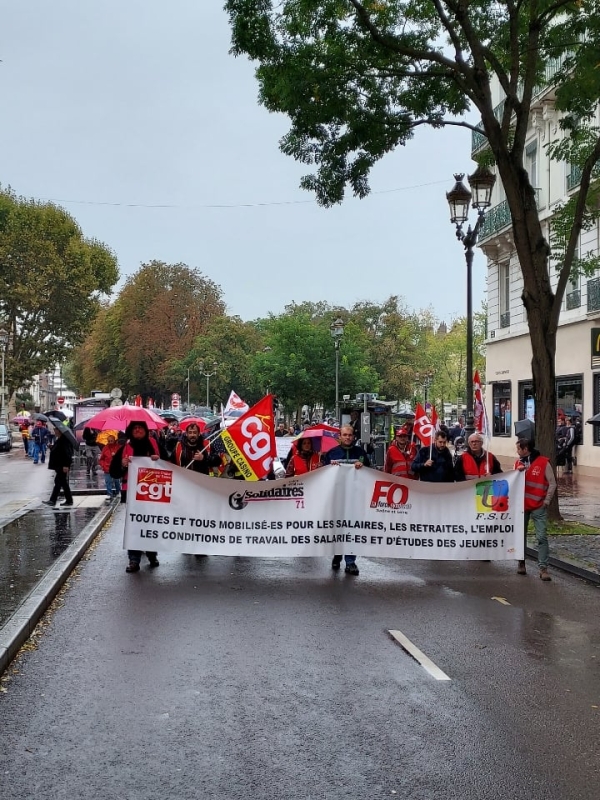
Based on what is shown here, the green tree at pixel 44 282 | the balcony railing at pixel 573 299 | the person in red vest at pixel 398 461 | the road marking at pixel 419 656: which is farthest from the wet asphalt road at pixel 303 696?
the green tree at pixel 44 282

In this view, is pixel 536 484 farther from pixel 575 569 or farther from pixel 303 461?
pixel 303 461

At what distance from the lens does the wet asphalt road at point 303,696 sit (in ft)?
15.0

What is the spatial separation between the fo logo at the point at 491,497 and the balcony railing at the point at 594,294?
18157 millimetres

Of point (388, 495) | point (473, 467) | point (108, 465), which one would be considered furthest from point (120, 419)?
point (388, 495)

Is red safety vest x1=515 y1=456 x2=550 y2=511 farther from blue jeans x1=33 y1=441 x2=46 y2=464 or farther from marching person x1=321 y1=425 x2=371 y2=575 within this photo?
blue jeans x1=33 y1=441 x2=46 y2=464

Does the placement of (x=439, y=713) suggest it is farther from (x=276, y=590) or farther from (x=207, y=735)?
(x=276, y=590)

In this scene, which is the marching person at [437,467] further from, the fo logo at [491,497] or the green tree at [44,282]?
the green tree at [44,282]

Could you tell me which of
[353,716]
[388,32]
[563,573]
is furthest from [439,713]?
[388,32]

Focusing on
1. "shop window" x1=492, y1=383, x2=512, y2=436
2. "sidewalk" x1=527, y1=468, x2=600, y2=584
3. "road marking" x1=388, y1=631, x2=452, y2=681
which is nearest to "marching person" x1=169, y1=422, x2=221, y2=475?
"sidewalk" x1=527, y1=468, x2=600, y2=584

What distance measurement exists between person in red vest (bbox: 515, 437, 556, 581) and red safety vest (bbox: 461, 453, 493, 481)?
3.22 feet

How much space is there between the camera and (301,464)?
12094 millimetres

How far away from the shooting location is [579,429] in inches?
1176

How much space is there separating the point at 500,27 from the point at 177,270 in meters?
64.1

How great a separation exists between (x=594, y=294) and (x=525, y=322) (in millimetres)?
5686
